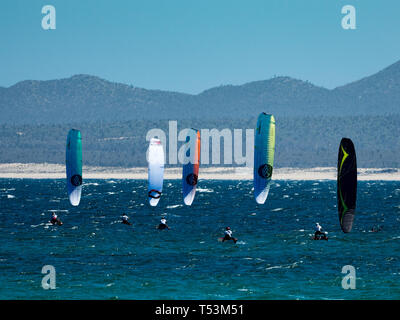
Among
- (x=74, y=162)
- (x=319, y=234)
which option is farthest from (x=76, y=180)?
(x=319, y=234)

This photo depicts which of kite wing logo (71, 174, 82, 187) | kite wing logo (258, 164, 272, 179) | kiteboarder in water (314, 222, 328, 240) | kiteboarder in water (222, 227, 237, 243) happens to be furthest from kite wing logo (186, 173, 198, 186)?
kite wing logo (258, 164, 272, 179)

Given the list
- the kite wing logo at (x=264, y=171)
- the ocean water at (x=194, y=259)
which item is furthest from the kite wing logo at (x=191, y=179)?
the kite wing logo at (x=264, y=171)

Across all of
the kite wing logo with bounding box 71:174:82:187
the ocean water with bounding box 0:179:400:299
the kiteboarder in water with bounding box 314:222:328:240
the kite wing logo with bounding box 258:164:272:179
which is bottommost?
the ocean water with bounding box 0:179:400:299

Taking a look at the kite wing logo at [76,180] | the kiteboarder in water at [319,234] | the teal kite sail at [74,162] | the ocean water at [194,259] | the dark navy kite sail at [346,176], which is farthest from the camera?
the kite wing logo at [76,180]

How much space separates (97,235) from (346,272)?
26.3 meters

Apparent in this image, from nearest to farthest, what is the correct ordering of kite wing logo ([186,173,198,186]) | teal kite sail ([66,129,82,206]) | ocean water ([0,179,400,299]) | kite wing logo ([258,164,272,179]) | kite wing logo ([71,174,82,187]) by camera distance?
ocean water ([0,179,400,299]) → kite wing logo ([258,164,272,179]) → kite wing logo ([186,173,198,186]) → teal kite sail ([66,129,82,206]) → kite wing logo ([71,174,82,187])

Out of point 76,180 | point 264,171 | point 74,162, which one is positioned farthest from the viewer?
point 76,180

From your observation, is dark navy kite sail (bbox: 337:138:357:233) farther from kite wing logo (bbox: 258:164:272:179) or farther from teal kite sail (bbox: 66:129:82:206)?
teal kite sail (bbox: 66:129:82:206)

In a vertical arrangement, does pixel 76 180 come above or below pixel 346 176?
below

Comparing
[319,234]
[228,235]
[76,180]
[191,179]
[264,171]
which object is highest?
[264,171]

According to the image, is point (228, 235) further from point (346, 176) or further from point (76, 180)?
point (346, 176)

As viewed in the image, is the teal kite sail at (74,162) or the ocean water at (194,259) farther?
the teal kite sail at (74,162)

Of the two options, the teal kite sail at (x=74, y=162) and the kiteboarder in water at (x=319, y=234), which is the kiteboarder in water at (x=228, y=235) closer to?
the kiteboarder in water at (x=319, y=234)
